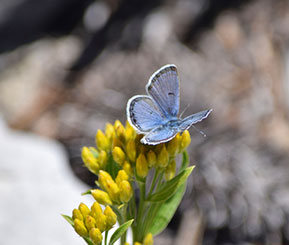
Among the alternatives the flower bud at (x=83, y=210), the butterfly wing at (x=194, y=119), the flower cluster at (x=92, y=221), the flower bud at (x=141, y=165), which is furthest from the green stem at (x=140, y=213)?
the butterfly wing at (x=194, y=119)

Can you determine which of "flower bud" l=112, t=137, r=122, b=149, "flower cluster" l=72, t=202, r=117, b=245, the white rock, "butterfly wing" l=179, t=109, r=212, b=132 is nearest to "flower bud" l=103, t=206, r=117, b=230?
"flower cluster" l=72, t=202, r=117, b=245

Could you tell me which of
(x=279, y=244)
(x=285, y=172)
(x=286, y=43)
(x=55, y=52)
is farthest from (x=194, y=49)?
(x=279, y=244)

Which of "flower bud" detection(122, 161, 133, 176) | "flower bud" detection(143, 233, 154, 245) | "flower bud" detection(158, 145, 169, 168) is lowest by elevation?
"flower bud" detection(143, 233, 154, 245)

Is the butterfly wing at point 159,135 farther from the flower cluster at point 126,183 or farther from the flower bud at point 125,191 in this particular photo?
the flower bud at point 125,191

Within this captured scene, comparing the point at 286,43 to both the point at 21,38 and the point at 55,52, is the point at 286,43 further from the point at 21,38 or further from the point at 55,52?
the point at 21,38

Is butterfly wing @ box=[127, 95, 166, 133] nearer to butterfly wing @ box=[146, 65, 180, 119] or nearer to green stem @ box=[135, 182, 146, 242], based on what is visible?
butterfly wing @ box=[146, 65, 180, 119]

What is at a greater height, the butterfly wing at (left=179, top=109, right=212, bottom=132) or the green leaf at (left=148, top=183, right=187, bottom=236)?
the butterfly wing at (left=179, top=109, right=212, bottom=132)
